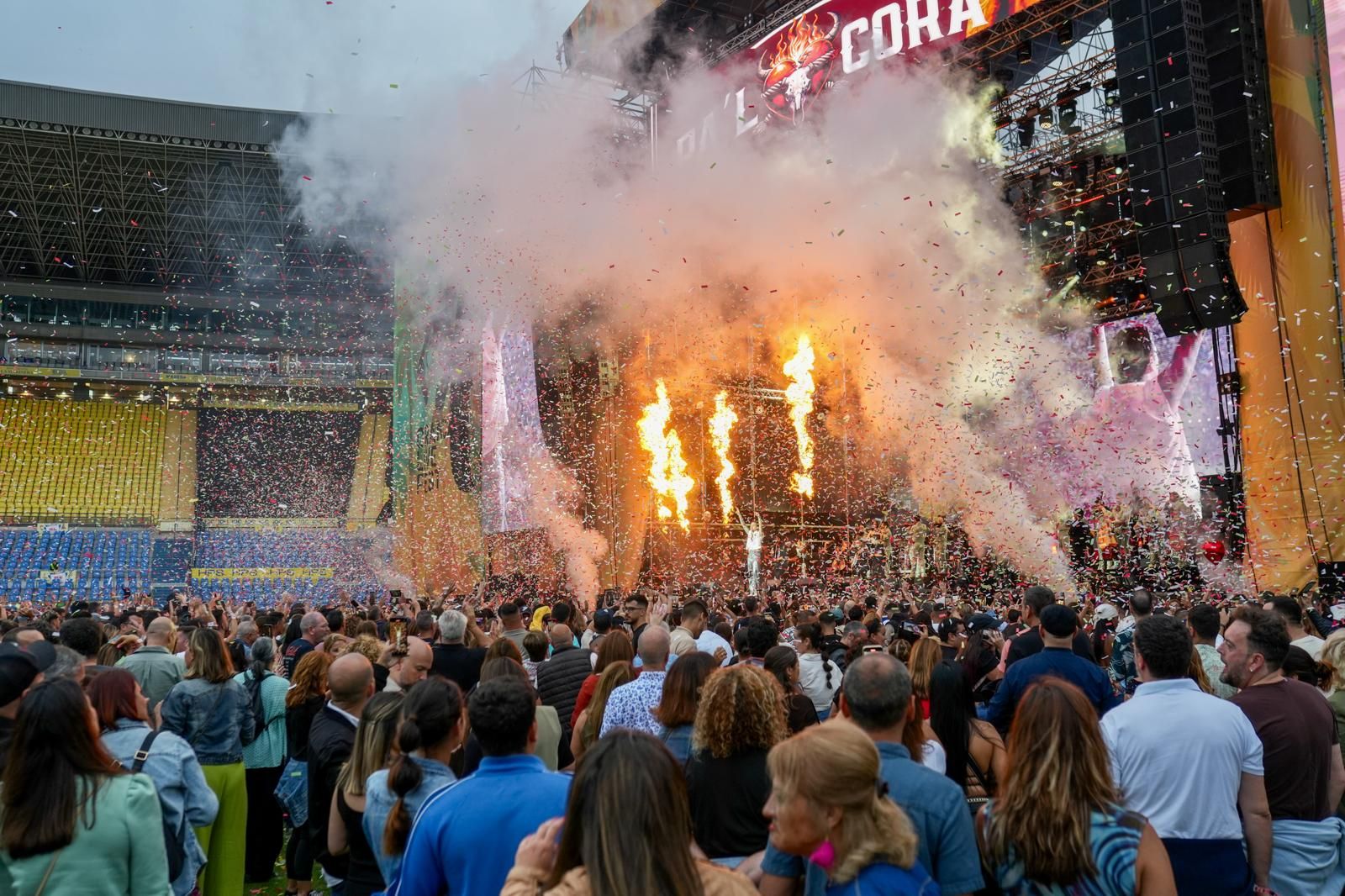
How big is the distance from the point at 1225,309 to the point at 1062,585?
6.42 metres

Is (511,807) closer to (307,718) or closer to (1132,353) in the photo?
(307,718)

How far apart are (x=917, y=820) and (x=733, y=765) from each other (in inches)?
31.0

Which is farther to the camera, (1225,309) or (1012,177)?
(1012,177)

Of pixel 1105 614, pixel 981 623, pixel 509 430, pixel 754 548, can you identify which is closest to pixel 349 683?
pixel 981 623

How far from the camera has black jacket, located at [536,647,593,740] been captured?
5.72 meters

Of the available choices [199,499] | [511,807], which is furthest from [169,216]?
[511,807]

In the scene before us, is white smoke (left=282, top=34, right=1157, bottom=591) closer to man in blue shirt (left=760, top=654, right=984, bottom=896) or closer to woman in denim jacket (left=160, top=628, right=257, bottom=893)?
woman in denim jacket (left=160, top=628, right=257, bottom=893)

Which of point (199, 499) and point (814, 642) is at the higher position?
point (199, 499)

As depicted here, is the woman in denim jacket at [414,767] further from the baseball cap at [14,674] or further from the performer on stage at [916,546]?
the performer on stage at [916,546]

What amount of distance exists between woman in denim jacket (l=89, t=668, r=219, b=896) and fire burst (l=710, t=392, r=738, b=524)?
16.7m

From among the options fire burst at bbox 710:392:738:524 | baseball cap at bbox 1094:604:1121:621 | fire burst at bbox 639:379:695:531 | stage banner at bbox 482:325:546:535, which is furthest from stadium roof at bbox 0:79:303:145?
Result: baseball cap at bbox 1094:604:1121:621

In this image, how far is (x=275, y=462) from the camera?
35531mm

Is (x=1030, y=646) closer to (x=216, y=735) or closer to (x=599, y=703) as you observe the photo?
(x=599, y=703)

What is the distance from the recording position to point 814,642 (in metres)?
5.91
